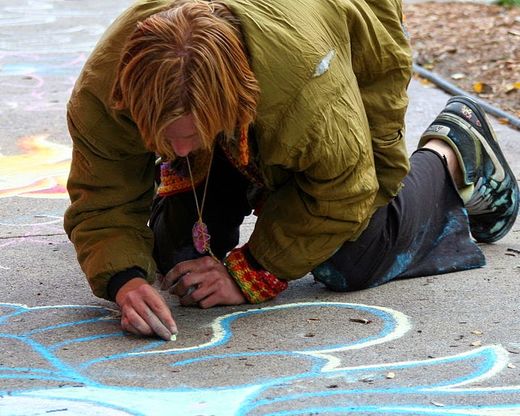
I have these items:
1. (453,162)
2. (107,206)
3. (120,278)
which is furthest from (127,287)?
(453,162)

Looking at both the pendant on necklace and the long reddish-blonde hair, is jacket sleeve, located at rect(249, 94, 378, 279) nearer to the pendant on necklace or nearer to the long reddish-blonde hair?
the pendant on necklace

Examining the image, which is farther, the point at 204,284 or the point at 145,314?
the point at 204,284

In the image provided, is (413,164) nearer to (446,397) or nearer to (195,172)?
(195,172)

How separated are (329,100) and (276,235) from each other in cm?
44

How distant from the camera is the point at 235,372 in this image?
2508 millimetres

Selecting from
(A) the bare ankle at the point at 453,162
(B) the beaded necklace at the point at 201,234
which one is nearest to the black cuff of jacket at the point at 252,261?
(B) the beaded necklace at the point at 201,234

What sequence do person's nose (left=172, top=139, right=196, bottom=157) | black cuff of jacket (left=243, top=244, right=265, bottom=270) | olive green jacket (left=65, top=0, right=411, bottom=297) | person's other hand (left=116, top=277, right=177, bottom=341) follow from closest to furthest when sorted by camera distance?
person's nose (left=172, top=139, right=196, bottom=157) → olive green jacket (left=65, top=0, right=411, bottom=297) → person's other hand (left=116, top=277, right=177, bottom=341) → black cuff of jacket (left=243, top=244, right=265, bottom=270)

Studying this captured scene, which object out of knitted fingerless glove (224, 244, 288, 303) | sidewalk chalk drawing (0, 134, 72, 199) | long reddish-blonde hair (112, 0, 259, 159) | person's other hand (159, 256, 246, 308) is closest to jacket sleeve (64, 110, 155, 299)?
person's other hand (159, 256, 246, 308)

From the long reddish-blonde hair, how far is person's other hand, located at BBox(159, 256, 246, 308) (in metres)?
0.61

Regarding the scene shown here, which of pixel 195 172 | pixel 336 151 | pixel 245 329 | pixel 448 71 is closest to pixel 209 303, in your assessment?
pixel 245 329

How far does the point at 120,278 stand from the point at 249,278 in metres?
0.35

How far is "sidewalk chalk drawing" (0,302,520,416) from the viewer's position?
91.1 inches

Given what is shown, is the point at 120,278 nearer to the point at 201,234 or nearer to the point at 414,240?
the point at 201,234

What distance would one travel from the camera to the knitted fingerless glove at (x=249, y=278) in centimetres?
291
